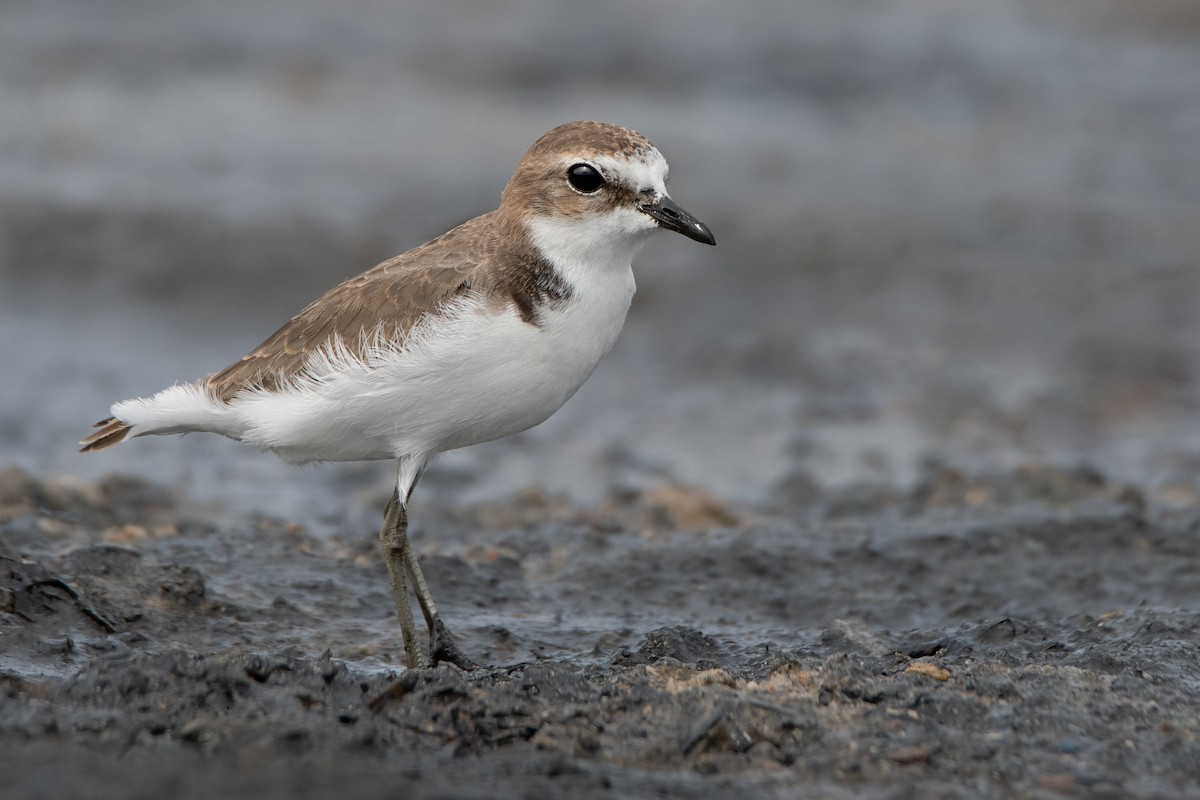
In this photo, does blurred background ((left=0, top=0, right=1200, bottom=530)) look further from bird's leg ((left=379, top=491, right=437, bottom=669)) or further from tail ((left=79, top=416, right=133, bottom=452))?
bird's leg ((left=379, top=491, right=437, bottom=669))

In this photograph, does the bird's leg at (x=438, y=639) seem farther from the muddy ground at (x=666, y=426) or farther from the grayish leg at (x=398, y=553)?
the muddy ground at (x=666, y=426)

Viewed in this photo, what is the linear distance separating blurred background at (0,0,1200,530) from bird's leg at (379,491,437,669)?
2675 millimetres

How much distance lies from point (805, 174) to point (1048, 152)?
2.89 m

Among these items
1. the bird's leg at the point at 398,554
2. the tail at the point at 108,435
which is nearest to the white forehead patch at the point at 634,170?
the bird's leg at the point at 398,554

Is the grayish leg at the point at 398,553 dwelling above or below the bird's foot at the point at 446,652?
above

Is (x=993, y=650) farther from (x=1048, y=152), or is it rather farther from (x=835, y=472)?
(x=1048, y=152)

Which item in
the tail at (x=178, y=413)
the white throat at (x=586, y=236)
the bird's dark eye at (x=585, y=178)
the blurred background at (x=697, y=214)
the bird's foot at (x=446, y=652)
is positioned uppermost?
the blurred background at (x=697, y=214)

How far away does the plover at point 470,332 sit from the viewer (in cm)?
562

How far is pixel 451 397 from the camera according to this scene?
18.6 ft

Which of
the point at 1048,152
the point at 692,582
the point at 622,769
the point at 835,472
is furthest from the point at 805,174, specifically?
the point at 622,769

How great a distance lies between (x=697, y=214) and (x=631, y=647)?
9.12 m

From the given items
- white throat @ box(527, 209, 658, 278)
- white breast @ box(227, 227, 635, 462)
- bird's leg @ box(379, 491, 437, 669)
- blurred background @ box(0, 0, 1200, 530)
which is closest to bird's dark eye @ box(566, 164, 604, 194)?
white throat @ box(527, 209, 658, 278)

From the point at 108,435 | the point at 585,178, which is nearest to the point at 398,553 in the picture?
the point at 108,435

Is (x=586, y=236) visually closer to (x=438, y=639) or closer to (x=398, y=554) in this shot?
(x=398, y=554)
